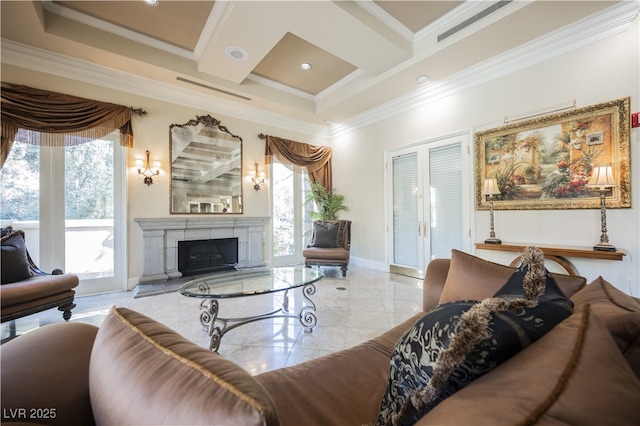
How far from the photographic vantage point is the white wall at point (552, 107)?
8.29 feet

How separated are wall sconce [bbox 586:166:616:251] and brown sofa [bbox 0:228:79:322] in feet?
17.4

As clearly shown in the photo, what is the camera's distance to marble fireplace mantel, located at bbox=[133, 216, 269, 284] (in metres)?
3.80

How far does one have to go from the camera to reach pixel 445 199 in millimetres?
4012

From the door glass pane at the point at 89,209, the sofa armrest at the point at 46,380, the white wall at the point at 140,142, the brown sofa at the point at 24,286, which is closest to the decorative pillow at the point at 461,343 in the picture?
the sofa armrest at the point at 46,380

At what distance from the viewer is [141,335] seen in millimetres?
599

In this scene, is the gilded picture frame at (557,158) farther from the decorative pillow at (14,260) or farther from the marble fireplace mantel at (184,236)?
the decorative pillow at (14,260)

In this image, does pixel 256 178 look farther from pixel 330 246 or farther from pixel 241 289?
pixel 241 289

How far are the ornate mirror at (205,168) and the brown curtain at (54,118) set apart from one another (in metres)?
0.71

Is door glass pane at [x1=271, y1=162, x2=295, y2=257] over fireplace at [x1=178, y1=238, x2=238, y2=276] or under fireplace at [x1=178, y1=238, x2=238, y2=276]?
over

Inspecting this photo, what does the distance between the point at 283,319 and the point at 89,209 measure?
3.14m

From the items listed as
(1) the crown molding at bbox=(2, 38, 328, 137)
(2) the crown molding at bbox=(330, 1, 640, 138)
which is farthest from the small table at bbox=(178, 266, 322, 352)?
(2) the crown molding at bbox=(330, 1, 640, 138)

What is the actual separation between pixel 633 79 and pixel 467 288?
10.4 ft

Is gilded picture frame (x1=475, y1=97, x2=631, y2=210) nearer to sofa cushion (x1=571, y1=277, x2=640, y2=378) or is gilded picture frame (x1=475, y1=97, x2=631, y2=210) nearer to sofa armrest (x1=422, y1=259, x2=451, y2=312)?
sofa armrest (x1=422, y1=259, x2=451, y2=312)

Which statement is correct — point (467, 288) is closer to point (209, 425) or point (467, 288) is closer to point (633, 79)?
point (209, 425)
